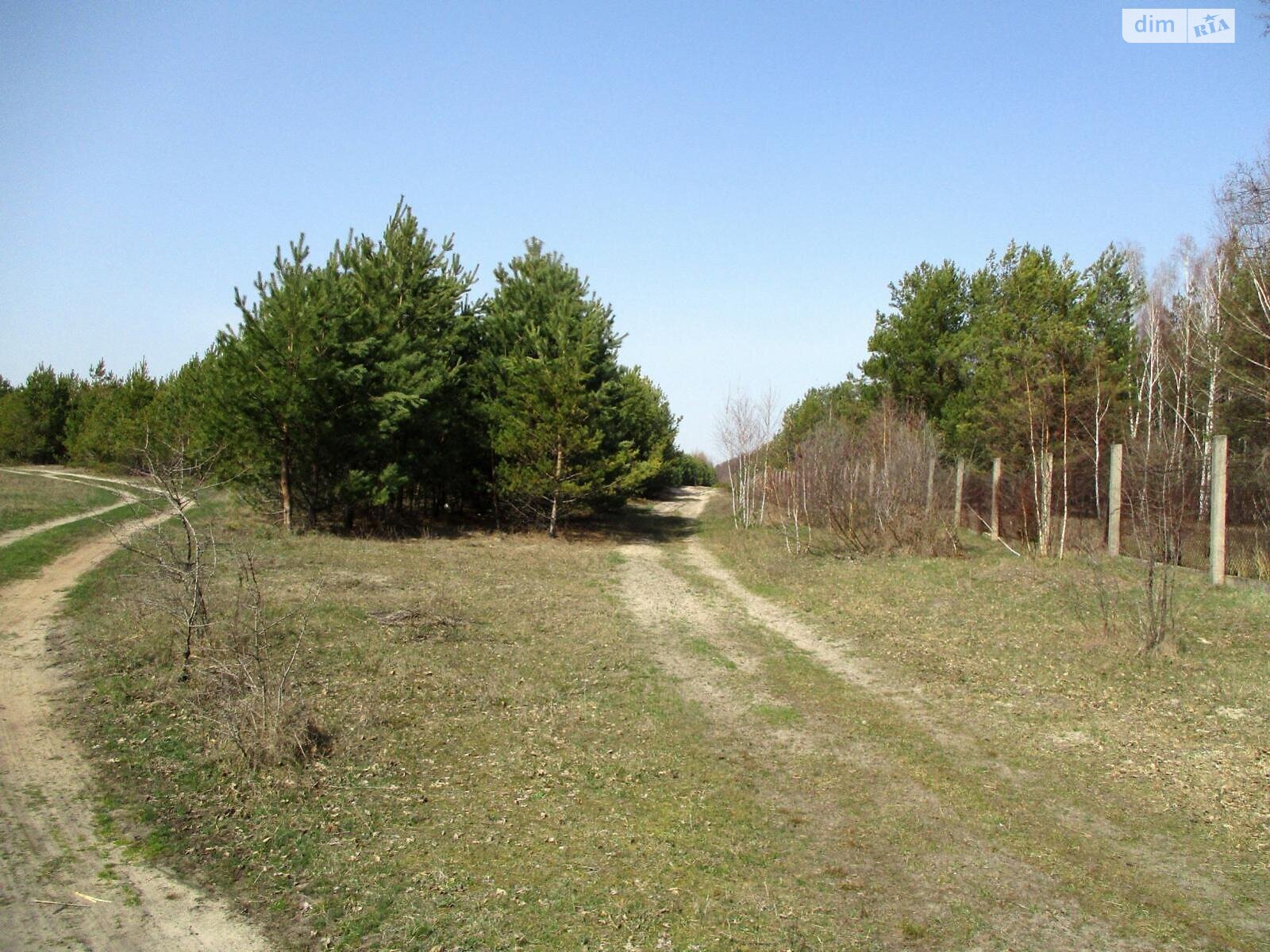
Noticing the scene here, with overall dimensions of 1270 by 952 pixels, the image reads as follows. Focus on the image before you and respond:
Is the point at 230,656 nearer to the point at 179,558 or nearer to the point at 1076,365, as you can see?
the point at 179,558

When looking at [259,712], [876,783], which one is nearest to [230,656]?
[259,712]

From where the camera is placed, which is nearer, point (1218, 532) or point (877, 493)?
point (1218, 532)

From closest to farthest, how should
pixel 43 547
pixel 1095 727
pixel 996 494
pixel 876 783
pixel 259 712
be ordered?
pixel 259 712 → pixel 876 783 → pixel 1095 727 → pixel 43 547 → pixel 996 494

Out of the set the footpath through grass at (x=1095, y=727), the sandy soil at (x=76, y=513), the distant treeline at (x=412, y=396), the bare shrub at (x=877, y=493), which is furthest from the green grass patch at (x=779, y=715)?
the distant treeline at (x=412, y=396)

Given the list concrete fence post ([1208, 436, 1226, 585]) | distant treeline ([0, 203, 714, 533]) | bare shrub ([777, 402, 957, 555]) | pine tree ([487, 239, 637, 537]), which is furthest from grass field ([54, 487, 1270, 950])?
pine tree ([487, 239, 637, 537])

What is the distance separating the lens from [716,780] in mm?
7906

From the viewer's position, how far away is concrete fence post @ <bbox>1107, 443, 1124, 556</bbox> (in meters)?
19.0

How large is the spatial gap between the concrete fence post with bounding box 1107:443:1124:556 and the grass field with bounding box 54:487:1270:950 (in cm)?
447

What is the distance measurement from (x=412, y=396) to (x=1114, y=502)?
17638mm

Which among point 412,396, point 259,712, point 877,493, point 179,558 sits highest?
point 412,396

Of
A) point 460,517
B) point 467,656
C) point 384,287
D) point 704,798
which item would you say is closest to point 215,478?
point 384,287

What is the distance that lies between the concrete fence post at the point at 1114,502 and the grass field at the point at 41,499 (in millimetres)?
24275

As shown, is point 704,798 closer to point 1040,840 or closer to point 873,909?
point 873,909

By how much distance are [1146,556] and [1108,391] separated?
1367cm
